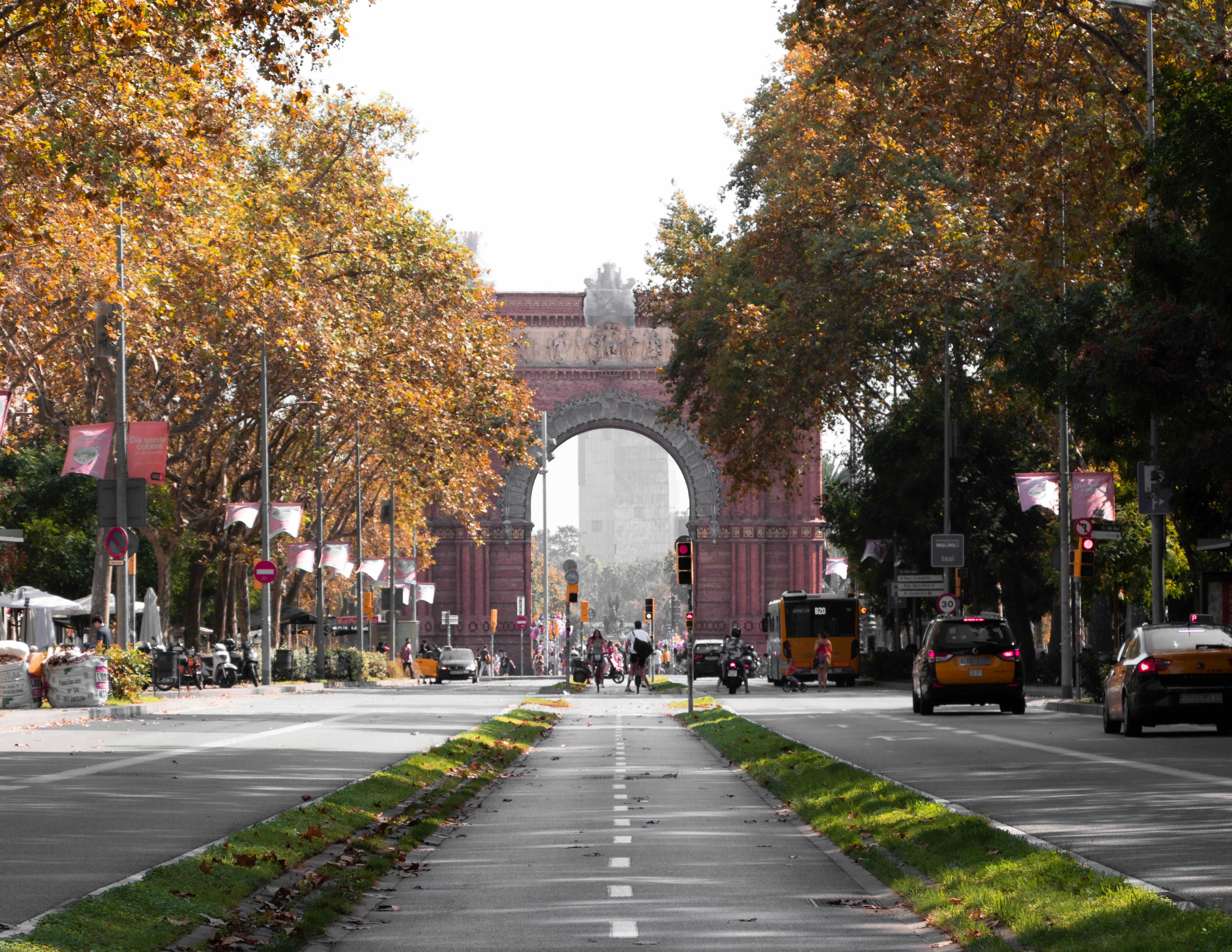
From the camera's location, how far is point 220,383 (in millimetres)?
45375

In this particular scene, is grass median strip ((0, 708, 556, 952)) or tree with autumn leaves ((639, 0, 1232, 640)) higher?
tree with autumn leaves ((639, 0, 1232, 640))

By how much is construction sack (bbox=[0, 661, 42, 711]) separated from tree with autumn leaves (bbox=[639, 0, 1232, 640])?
56.7 feet

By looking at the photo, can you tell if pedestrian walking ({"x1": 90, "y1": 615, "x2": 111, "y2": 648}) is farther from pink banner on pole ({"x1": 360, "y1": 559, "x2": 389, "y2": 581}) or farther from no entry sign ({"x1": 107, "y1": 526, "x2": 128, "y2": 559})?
pink banner on pole ({"x1": 360, "y1": 559, "x2": 389, "y2": 581})

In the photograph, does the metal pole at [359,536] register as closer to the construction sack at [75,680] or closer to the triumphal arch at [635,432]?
the triumphal arch at [635,432]

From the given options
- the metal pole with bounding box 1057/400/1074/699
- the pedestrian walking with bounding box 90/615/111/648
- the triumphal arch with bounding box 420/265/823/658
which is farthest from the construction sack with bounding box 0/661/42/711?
the triumphal arch with bounding box 420/265/823/658

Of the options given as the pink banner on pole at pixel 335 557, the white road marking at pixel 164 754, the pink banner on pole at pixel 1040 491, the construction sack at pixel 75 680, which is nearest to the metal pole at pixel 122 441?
the construction sack at pixel 75 680

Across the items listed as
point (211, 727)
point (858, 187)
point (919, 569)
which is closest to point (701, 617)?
point (919, 569)

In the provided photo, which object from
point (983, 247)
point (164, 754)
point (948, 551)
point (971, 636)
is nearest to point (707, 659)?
point (948, 551)

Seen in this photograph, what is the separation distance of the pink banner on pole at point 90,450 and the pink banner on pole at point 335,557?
21.6 meters

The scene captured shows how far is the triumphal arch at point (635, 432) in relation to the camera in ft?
272

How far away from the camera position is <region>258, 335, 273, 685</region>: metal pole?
157 ft

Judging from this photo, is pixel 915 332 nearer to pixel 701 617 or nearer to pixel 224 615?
pixel 224 615

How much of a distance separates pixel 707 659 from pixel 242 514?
81.6ft

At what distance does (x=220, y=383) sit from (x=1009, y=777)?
31902 mm
